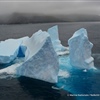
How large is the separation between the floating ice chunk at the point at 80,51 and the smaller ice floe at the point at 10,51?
251cm

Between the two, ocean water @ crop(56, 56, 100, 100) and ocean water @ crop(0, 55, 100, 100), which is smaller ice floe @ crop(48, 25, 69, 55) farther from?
ocean water @ crop(0, 55, 100, 100)

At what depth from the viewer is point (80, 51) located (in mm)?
9070

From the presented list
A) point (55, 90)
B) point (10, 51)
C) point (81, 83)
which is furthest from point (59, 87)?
point (10, 51)

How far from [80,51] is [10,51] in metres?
3.12

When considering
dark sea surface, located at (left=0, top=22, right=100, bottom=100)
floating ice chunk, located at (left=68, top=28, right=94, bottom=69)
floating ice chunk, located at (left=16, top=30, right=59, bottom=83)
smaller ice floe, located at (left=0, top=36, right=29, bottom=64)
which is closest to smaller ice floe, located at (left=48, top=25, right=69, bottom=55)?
smaller ice floe, located at (left=0, top=36, right=29, bottom=64)

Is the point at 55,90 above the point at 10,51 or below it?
below

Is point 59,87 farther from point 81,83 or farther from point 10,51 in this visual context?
point 10,51

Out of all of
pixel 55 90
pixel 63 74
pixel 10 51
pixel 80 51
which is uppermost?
pixel 80 51

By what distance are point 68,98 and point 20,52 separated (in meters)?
4.77

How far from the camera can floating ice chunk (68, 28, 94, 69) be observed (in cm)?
905

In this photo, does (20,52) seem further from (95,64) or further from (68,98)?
(68,98)

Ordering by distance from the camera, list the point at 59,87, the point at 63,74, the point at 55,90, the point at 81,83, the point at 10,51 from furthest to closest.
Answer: the point at 10,51 → the point at 63,74 → the point at 81,83 → the point at 59,87 → the point at 55,90

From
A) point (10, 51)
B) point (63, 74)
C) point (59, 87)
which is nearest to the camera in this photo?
Answer: point (59, 87)

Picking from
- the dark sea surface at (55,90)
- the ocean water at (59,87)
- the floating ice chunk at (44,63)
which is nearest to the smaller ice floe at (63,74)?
the ocean water at (59,87)
